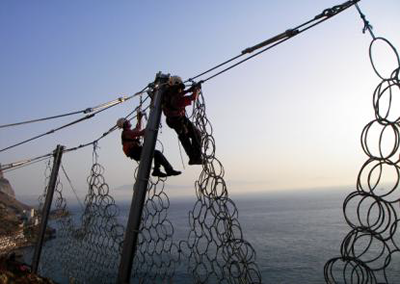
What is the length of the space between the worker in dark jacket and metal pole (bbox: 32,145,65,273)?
1.51m

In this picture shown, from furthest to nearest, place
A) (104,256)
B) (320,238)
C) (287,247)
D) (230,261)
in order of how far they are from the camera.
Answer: (320,238) < (287,247) < (104,256) < (230,261)

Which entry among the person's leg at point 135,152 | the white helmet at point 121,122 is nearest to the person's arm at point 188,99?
the white helmet at point 121,122

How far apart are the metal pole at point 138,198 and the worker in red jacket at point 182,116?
26 cm

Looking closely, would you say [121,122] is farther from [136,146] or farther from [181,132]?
[181,132]

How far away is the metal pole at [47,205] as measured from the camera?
5332 mm

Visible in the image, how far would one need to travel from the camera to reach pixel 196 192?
3131 millimetres

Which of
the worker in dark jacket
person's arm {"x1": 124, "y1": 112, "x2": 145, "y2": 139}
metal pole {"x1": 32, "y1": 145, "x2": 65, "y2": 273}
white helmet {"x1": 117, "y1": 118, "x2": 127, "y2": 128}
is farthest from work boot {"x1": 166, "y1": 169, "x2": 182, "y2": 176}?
metal pole {"x1": 32, "y1": 145, "x2": 65, "y2": 273}

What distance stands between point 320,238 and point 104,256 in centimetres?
6006

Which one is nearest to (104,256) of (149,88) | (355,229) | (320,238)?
(149,88)

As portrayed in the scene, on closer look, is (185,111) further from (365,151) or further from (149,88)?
(365,151)

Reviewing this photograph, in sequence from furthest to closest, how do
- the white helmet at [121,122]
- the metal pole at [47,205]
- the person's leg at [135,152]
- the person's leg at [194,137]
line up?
the metal pole at [47,205] < the person's leg at [135,152] < the white helmet at [121,122] < the person's leg at [194,137]

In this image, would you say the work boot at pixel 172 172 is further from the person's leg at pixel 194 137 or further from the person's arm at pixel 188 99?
the person's arm at pixel 188 99

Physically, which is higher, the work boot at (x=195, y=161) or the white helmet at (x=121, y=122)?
the white helmet at (x=121, y=122)

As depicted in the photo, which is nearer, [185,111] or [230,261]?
[230,261]
